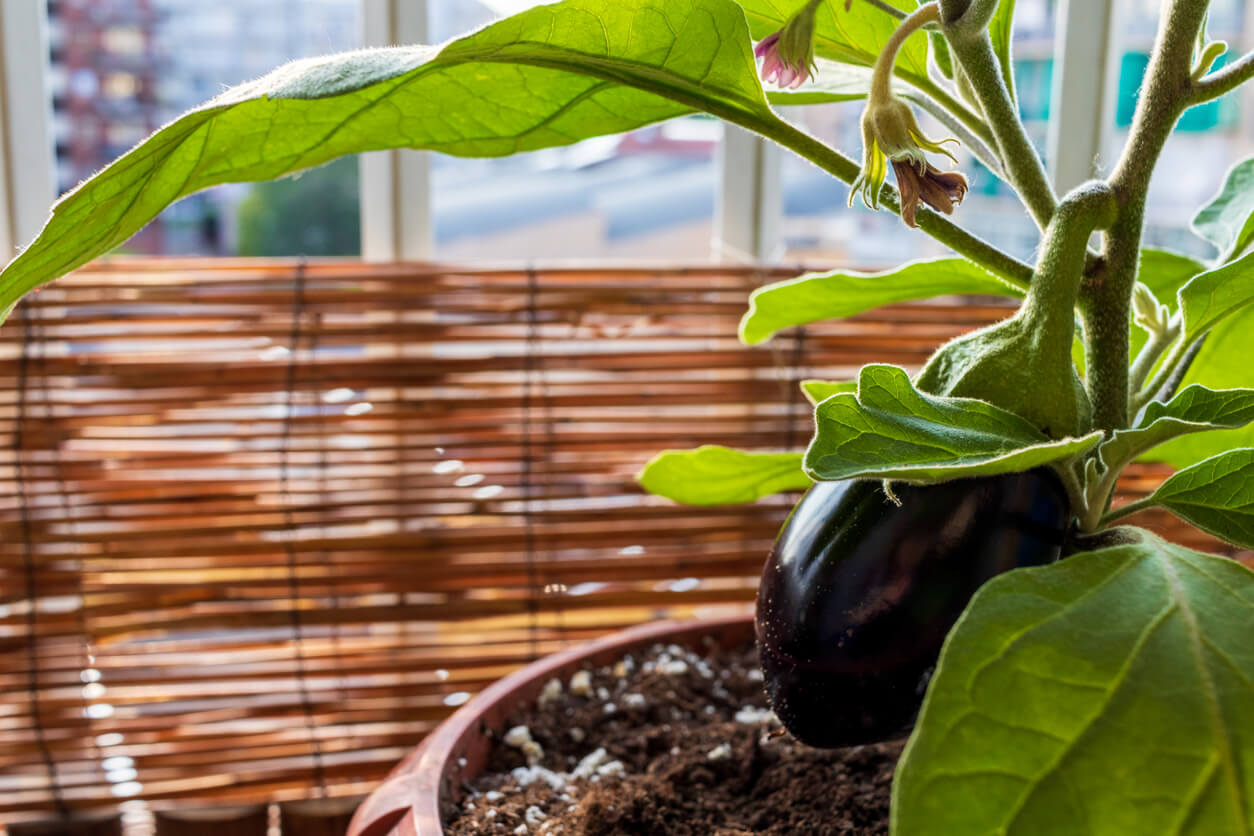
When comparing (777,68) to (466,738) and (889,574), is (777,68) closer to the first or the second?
(889,574)

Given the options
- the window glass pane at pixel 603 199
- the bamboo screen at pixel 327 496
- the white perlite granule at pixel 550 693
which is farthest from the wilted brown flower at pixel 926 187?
the window glass pane at pixel 603 199

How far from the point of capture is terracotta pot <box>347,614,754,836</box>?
0.43 m

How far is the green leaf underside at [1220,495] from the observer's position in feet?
1.02

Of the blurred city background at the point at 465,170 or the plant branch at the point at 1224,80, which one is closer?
the plant branch at the point at 1224,80

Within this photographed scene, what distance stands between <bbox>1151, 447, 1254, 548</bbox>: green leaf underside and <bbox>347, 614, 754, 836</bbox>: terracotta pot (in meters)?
0.29

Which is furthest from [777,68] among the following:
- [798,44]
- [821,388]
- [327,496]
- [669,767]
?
[327,496]

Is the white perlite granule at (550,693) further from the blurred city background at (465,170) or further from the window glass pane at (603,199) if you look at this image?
the window glass pane at (603,199)

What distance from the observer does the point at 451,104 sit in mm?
397

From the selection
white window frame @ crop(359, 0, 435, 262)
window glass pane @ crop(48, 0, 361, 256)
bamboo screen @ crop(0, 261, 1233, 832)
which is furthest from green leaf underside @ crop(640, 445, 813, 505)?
window glass pane @ crop(48, 0, 361, 256)

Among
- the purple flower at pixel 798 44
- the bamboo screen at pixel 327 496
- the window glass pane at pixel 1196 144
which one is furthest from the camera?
the window glass pane at pixel 1196 144

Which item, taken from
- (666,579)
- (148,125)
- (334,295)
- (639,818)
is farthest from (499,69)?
(148,125)

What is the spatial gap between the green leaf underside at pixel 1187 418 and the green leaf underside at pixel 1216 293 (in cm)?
4

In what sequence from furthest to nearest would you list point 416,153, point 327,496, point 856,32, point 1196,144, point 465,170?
point 1196,144, point 465,170, point 416,153, point 327,496, point 856,32

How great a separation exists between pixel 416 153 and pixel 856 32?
0.63m
